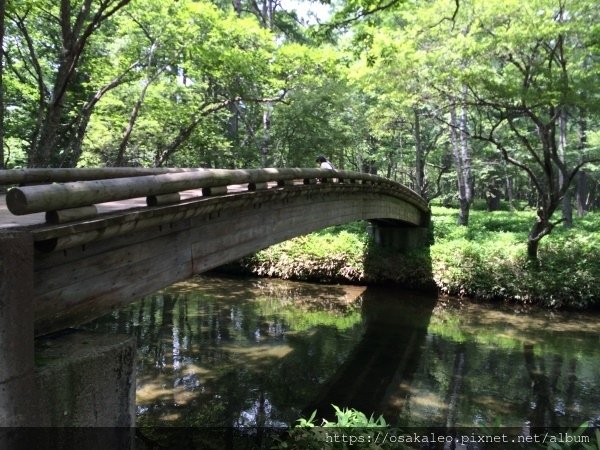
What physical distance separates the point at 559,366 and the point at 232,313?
828cm

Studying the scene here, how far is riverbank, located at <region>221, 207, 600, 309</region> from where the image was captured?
48.4 feet

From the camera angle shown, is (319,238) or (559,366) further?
(319,238)

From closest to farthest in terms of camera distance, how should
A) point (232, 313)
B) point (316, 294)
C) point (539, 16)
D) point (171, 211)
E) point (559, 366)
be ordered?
point (171, 211)
point (559, 366)
point (539, 16)
point (232, 313)
point (316, 294)

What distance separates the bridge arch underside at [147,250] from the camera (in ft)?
11.7

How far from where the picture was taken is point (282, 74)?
679 inches

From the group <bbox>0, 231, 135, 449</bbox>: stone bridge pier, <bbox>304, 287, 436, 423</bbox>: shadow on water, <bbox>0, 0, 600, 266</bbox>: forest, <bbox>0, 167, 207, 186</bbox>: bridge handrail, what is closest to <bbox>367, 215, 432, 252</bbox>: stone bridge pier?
<bbox>304, 287, 436, 423</bbox>: shadow on water

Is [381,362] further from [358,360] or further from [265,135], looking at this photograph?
[265,135]

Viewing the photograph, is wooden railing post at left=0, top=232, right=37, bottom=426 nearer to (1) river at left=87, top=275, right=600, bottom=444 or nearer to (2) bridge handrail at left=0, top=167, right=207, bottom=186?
(2) bridge handrail at left=0, top=167, right=207, bottom=186

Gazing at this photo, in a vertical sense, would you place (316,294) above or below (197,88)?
below

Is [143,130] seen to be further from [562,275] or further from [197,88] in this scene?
[562,275]

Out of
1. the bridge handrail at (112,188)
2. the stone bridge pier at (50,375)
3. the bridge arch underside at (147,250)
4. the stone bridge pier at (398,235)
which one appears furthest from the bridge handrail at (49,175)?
the stone bridge pier at (398,235)

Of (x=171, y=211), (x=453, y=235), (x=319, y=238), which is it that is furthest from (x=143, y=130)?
(x=171, y=211)

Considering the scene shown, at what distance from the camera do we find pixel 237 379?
28.7 feet

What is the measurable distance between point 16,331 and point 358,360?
8.31 m
